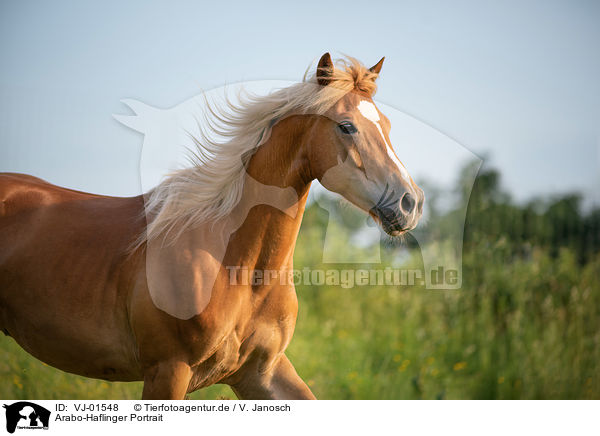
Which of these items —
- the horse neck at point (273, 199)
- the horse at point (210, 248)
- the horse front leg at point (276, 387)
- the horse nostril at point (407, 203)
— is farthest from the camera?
the horse front leg at point (276, 387)

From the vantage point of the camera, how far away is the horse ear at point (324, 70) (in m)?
2.20

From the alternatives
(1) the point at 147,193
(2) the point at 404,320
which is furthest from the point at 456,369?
(1) the point at 147,193

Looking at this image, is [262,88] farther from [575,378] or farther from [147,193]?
[575,378]

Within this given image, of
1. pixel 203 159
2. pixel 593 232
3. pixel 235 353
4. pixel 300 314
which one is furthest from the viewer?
pixel 593 232

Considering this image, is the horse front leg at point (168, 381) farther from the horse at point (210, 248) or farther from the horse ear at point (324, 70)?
the horse ear at point (324, 70)

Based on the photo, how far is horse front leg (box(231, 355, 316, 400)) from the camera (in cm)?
246

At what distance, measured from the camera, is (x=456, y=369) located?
16.5 feet

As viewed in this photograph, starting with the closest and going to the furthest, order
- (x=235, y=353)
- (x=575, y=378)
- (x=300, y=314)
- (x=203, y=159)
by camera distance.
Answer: (x=235, y=353) < (x=203, y=159) < (x=575, y=378) < (x=300, y=314)

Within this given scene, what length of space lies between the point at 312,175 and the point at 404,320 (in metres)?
3.61

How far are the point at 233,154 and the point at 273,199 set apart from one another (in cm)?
29
